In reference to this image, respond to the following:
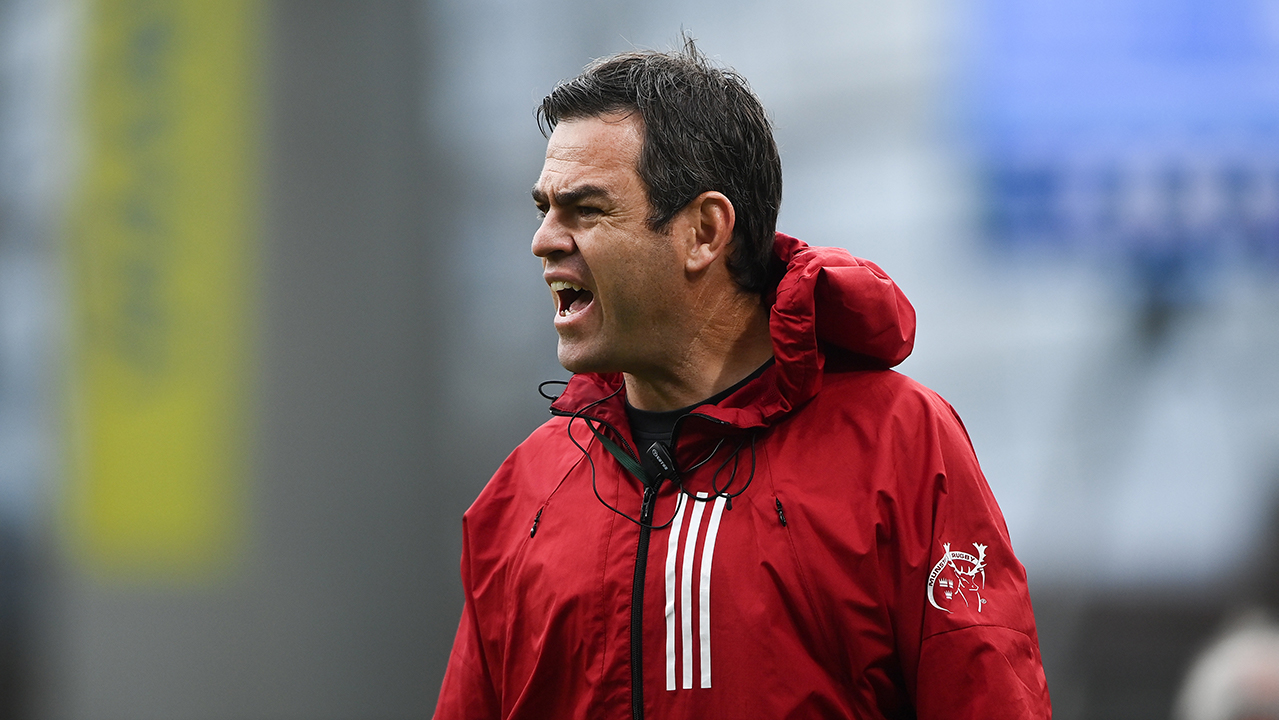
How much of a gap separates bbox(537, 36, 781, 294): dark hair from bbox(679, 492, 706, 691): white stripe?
1.02 ft

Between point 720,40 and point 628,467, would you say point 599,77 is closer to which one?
point 628,467

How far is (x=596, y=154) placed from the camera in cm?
135

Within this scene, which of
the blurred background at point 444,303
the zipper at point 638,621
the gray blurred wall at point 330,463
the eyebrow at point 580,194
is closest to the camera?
the zipper at point 638,621

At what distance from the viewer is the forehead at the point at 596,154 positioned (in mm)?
1336

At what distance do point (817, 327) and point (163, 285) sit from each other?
7.79 feet

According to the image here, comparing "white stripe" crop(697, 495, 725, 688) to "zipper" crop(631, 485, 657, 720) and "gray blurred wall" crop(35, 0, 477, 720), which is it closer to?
"zipper" crop(631, 485, 657, 720)

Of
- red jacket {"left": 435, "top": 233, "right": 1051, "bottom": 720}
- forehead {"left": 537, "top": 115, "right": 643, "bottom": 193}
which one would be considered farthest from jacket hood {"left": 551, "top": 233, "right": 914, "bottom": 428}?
forehead {"left": 537, "top": 115, "right": 643, "bottom": 193}

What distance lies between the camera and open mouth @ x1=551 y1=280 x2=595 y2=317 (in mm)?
1379

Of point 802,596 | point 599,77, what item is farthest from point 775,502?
point 599,77

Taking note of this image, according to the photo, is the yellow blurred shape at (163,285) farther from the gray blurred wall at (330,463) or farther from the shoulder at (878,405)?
the shoulder at (878,405)

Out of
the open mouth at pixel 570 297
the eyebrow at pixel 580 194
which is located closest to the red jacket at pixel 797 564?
the open mouth at pixel 570 297

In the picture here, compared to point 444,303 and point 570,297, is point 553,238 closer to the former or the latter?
point 570,297

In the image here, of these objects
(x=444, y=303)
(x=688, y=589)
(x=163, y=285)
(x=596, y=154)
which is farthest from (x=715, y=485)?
(x=163, y=285)

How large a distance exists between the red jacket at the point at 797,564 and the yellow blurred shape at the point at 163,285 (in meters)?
1.95
